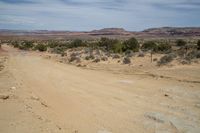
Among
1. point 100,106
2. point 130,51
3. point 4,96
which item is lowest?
point 100,106

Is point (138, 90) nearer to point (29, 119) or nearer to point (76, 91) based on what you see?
point (76, 91)

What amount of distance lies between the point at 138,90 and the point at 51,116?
6361 mm

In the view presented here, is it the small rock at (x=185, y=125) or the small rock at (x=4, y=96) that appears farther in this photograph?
the small rock at (x=4, y=96)

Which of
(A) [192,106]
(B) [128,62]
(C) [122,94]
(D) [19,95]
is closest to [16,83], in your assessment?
(D) [19,95]

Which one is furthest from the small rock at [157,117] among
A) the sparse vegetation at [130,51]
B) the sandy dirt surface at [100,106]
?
the sparse vegetation at [130,51]

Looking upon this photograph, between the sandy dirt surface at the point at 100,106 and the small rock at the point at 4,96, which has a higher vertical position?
the small rock at the point at 4,96

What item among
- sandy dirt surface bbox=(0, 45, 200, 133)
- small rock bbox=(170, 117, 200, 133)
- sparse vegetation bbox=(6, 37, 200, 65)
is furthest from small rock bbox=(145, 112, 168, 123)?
sparse vegetation bbox=(6, 37, 200, 65)

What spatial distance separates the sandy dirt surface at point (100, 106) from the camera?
29.7 ft

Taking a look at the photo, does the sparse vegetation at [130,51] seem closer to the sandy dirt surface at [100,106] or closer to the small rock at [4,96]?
the sandy dirt surface at [100,106]

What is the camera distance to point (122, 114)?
10.6 meters

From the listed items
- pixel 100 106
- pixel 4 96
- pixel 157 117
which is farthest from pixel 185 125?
pixel 4 96

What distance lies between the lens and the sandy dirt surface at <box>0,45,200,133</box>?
29.7ft

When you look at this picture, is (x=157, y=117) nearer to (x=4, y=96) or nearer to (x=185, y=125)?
(x=185, y=125)

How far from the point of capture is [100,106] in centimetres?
1177
